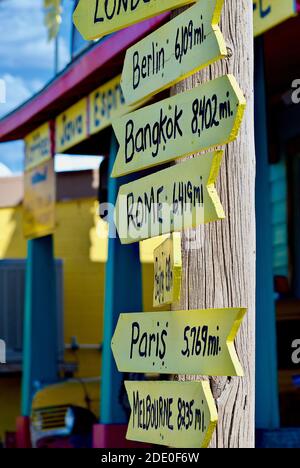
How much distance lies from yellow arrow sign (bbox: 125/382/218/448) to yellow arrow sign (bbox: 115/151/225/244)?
22.8 inches

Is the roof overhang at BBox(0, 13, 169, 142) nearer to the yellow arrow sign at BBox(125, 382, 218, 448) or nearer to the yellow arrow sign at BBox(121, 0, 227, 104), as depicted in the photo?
the yellow arrow sign at BBox(121, 0, 227, 104)

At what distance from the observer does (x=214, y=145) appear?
11.3 ft

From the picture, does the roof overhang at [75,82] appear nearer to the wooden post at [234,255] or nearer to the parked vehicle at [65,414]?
the parked vehicle at [65,414]

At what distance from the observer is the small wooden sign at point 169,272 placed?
3572 millimetres

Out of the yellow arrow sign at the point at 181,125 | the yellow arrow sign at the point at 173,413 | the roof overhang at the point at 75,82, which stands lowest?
the yellow arrow sign at the point at 173,413

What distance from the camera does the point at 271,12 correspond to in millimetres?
6691

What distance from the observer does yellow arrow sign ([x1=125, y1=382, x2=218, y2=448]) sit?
333 cm

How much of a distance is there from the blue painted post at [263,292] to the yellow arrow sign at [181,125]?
3760mm

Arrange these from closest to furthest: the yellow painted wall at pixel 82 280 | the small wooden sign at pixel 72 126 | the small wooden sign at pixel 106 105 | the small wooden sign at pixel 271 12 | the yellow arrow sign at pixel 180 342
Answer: the yellow arrow sign at pixel 180 342 → the small wooden sign at pixel 271 12 → the small wooden sign at pixel 106 105 → the small wooden sign at pixel 72 126 → the yellow painted wall at pixel 82 280

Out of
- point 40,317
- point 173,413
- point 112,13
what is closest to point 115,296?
point 40,317

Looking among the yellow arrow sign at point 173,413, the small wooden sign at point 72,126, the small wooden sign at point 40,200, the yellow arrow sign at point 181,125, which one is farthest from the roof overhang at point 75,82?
the yellow arrow sign at point 173,413

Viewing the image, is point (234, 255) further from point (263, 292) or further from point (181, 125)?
point (263, 292)
